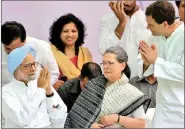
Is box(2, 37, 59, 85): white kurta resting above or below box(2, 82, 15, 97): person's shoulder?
above

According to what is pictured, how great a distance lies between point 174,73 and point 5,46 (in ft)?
3.56

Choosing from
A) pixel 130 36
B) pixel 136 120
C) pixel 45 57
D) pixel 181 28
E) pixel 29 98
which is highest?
pixel 181 28

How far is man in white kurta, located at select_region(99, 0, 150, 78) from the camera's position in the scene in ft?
9.68

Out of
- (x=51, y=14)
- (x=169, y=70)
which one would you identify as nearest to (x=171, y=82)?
(x=169, y=70)

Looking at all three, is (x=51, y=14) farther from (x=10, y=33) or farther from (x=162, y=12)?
(x=162, y=12)

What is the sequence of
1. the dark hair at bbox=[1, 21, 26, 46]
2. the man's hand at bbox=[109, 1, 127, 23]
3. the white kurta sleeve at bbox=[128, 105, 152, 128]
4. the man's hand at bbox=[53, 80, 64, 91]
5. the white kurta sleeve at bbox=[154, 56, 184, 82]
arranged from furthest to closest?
the man's hand at bbox=[109, 1, 127, 23] → the man's hand at bbox=[53, 80, 64, 91] → the dark hair at bbox=[1, 21, 26, 46] → the white kurta sleeve at bbox=[128, 105, 152, 128] → the white kurta sleeve at bbox=[154, 56, 184, 82]

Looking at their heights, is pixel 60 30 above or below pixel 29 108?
above

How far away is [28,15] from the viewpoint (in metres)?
3.40

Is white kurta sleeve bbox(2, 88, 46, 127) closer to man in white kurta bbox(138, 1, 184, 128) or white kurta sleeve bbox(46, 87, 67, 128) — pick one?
white kurta sleeve bbox(46, 87, 67, 128)

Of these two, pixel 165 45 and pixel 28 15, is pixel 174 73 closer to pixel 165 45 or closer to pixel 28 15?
pixel 165 45

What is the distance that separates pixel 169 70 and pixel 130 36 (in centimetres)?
97

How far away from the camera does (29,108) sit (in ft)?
7.27

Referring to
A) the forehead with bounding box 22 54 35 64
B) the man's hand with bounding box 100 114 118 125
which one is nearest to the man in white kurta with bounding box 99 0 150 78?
the man's hand with bounding box 100 114 118 125

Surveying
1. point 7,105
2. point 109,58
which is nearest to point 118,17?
point 109,58
